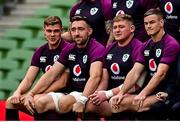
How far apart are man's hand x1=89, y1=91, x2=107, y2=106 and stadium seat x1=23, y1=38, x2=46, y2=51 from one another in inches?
154

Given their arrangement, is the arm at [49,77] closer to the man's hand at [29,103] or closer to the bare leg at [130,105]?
the man's hand at [29,103]

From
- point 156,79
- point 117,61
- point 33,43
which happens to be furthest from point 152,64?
point 33,43

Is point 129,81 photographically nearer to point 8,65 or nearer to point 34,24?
point 8,65

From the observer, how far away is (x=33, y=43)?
11.3 metres

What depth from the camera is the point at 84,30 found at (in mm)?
7727

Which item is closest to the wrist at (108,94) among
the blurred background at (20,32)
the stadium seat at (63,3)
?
the blurred background at (20,32)

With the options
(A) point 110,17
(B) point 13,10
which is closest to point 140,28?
(A) point 110,17

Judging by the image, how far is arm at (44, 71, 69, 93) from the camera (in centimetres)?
796

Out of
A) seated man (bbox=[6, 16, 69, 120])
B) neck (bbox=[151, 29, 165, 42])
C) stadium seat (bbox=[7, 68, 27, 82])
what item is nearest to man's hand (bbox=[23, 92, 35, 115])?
seated man (bbox=[6, 16, 69, 120])

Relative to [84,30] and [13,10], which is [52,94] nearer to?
[84,30]

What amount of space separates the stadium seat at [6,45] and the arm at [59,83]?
377 cm

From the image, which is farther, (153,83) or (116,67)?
(116,67)

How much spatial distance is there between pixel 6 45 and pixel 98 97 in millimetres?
4561

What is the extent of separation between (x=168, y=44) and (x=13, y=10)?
5833 millimetres
